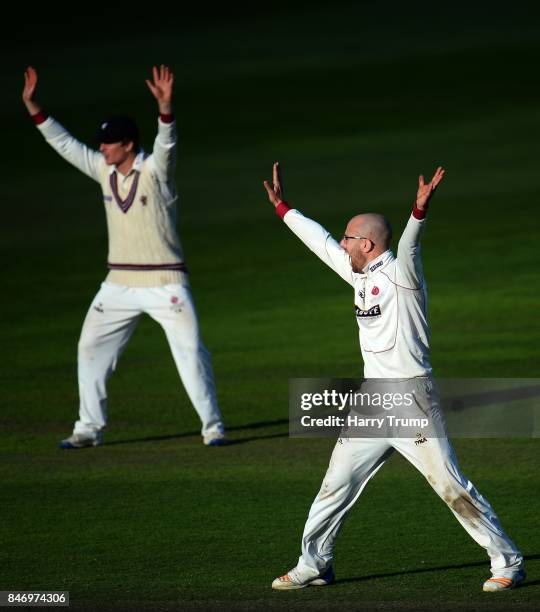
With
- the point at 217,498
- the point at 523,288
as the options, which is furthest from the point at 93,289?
the point at 217,498

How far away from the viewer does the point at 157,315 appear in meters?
11.9

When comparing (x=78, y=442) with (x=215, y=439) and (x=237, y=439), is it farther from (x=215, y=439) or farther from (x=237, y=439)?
(x=237, y=439)

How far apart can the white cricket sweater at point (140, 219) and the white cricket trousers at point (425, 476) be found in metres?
4.02

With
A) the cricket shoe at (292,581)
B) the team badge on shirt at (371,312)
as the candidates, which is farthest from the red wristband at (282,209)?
the cricket shoe at (292,581)

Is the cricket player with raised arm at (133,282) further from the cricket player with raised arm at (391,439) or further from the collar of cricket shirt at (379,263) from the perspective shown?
the collar of cricket shirt at (379,263)

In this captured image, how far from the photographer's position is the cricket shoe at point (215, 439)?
11727 mm

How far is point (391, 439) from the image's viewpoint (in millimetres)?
7965

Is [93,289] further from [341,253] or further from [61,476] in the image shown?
[341,253]

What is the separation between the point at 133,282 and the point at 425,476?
14.6 ft

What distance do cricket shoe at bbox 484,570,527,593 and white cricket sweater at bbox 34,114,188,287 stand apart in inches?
180

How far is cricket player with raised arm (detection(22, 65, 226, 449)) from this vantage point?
1171cm

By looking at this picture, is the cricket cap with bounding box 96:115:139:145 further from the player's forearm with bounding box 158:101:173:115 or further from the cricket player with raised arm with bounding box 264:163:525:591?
the cricket player with raised arm with bounding box 264:163:525:591

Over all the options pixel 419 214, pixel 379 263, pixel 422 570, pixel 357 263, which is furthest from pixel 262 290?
pixel 419 214

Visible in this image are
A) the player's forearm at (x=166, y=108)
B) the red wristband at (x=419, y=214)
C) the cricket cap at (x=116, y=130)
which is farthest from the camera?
the cricket cap at (x=116, y=130)
